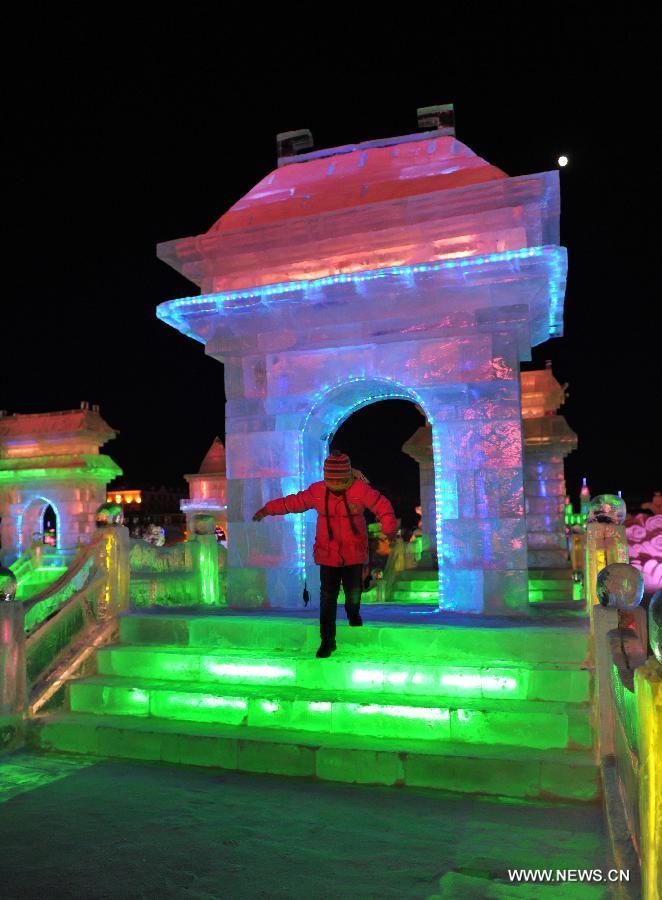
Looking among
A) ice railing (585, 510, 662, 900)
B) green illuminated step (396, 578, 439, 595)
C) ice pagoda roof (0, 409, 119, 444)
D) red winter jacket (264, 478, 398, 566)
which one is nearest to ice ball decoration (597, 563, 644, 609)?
ice railing (585, 510, 662, 900)

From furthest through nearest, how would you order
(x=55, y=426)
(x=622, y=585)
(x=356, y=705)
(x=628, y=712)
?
(x=55, y=426), (x=356, y=705), (x=622, y=585), (x=628, y=712)

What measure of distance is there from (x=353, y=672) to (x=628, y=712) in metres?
3.43

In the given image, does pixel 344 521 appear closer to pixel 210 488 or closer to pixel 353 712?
pixel 353 712

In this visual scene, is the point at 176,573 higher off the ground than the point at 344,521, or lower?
lower

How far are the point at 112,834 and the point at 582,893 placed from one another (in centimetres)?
291

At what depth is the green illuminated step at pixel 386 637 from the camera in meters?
6.60

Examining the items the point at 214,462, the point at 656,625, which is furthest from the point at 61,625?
the point at 214,462

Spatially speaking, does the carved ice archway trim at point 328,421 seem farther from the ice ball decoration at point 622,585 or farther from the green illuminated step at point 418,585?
the green illuminated step at point 418,585

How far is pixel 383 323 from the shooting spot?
9305 mm

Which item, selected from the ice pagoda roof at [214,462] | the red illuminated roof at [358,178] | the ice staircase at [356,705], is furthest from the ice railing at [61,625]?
the ice pagoda roof at [214,462]

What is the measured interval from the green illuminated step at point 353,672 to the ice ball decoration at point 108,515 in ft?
5.39

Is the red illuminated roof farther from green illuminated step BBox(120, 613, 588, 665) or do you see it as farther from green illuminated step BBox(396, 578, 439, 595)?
green illuminated step BBox(396, 578, 439, 595)

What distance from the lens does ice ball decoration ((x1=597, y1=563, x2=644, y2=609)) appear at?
5.52 m

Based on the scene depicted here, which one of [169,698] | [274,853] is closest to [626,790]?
[274,853]
